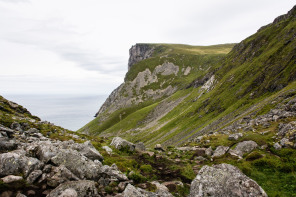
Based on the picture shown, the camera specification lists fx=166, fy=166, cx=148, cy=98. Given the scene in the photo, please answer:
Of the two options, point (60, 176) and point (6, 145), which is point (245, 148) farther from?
point (6, 145)

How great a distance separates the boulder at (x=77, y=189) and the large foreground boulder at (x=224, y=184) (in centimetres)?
766

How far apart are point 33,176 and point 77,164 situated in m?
2.86

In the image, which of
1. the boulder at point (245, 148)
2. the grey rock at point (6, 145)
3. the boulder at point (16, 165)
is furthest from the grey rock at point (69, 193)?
the boulder at point (245, 148)

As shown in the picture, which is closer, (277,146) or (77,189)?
(77,189)

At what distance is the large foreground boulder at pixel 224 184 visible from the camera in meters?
11.9

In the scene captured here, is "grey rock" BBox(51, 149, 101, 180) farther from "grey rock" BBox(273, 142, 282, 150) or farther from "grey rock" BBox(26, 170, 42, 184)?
"grey rock" BBox(273, 142, 282, 150)

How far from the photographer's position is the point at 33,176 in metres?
10.6

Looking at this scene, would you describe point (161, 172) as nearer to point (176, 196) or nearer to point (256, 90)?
point (176, 196)

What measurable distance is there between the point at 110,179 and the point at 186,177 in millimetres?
9725

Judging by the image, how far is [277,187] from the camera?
15.1 metres

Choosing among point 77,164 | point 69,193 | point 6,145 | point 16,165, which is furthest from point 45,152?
point 69,193

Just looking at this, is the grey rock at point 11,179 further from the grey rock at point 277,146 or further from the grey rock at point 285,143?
the grey rock at point 285,143

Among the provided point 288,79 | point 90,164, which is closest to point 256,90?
point 288,79

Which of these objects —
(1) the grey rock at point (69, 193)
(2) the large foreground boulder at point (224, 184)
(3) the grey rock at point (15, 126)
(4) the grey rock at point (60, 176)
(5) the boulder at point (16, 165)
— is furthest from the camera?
(3) the grey rock at point (15, 126)
